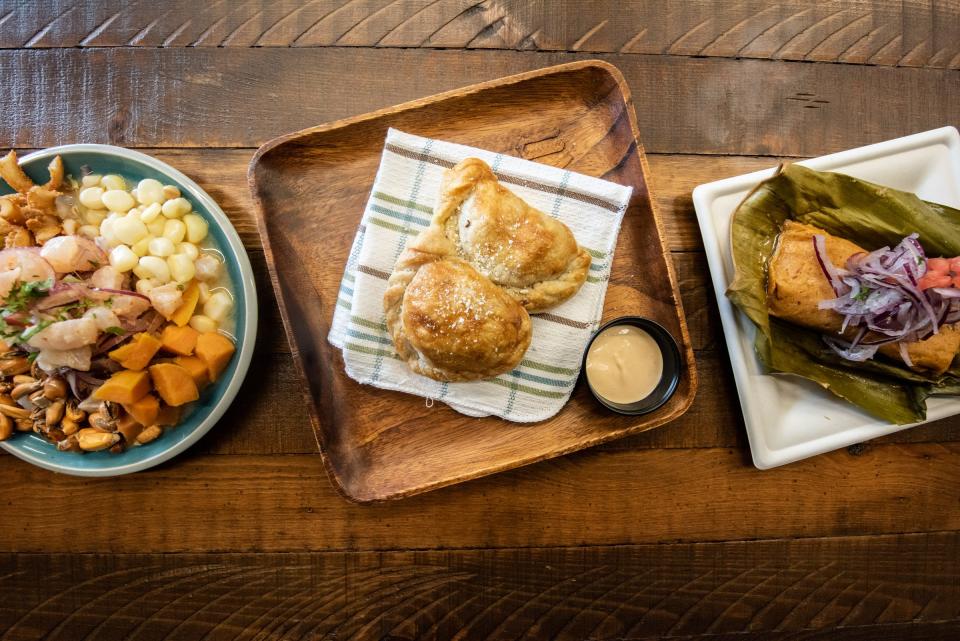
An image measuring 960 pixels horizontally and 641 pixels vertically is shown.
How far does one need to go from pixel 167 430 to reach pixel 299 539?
2.57 feet

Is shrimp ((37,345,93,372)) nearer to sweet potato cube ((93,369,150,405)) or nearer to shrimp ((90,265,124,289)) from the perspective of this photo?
sweet potato cube ((93,369,150,405))

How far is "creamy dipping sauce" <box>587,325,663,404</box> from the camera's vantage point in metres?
2.34

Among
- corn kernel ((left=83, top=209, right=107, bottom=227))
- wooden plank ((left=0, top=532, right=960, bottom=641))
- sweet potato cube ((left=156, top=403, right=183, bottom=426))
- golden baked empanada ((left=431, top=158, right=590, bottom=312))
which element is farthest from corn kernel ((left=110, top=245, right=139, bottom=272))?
wooden plank ((left=0, top=532, right=960, bottom=641))

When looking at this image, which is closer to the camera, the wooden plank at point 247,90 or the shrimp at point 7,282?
the shrimp at point 7,282

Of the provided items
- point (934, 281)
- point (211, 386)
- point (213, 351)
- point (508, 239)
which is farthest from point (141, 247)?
point (934, 281)

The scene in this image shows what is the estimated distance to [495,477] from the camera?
2.70 metres

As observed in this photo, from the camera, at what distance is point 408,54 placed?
8.80 feet

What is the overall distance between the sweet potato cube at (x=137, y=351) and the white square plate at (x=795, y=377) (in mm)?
2334

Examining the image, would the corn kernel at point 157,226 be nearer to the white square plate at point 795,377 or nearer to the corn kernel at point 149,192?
the corn kernel at point 149,192

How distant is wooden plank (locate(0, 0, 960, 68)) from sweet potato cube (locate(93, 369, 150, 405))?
1.55 meters

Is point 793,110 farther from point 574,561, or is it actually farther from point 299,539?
point 299,539

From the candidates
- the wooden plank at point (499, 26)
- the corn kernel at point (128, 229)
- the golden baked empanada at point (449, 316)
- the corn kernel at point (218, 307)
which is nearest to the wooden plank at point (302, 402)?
the corn kernel at point (218, 307)

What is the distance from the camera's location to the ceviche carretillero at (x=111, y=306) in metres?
2.21

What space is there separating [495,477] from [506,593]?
57 cm
